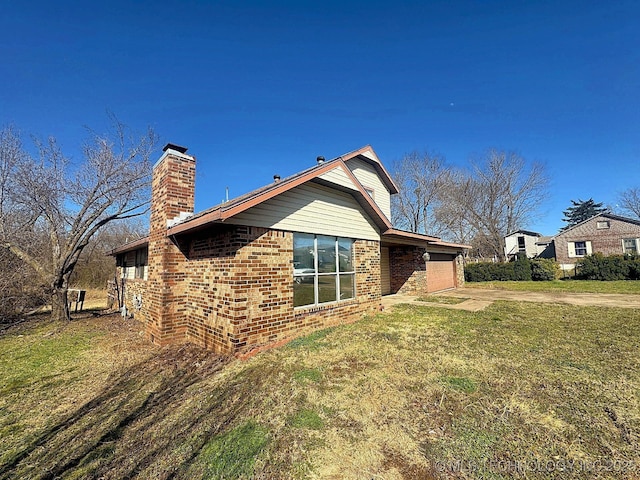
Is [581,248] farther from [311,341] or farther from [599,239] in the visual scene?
[311,341]

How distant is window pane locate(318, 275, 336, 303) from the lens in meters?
6.76

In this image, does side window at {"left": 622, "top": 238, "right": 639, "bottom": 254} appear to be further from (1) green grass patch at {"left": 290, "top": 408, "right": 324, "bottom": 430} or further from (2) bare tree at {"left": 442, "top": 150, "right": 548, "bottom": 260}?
(1) green grass patch at {"left": 290, "top": 408, "right": 324, "bottom": 430}

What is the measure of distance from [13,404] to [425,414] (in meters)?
5.40

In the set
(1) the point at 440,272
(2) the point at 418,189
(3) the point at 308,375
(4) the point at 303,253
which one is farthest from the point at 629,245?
(3) the point at 308,375

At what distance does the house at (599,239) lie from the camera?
2438 centimetres

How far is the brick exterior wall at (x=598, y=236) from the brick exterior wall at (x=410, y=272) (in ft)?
68.8

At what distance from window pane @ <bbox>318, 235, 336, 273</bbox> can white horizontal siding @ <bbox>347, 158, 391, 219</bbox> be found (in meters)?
6.35

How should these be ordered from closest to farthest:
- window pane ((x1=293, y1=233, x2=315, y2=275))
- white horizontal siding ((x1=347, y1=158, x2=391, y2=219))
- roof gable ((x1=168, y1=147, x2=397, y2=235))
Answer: roof gable ((x1=168, y1=147, x2=397, y2=235)), window pane ((x1=293, y1=233, x2=315, y2=275)), white horizontal siding ((x1=347, y1=158, x2=391, y2=219))

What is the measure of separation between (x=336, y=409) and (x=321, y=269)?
375cm

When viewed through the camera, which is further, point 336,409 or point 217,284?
point 217,284

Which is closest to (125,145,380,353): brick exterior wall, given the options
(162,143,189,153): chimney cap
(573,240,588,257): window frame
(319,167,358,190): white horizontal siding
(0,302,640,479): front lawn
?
(162,143,189,153): chimney cap

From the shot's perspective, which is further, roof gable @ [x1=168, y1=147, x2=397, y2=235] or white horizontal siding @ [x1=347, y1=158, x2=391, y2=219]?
white horizontal siding @ [x1=347, y1=158, x2=391, y2=219]

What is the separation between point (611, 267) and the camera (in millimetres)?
17656

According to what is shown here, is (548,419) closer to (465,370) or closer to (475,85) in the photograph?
(465,370)
